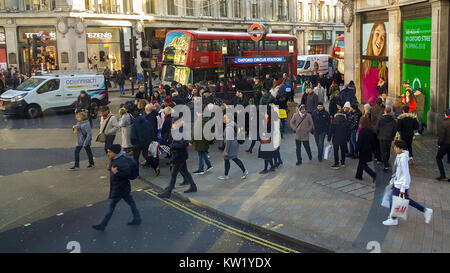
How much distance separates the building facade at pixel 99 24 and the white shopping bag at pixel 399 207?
28.9 meters

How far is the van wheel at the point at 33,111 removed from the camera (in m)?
22.3

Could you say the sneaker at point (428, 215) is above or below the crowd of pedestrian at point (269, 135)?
below

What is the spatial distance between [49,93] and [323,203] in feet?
55.5

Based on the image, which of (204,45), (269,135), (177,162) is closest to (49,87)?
(204,45)

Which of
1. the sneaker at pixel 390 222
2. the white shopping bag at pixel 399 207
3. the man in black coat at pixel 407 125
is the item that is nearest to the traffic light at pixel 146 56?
the man in black coat at pixel 407 125

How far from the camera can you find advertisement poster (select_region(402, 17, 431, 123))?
55.5 ft

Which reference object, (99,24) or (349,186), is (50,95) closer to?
(349,186)

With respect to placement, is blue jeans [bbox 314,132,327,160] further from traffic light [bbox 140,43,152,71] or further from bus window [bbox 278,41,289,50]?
bus window [bbox 278,41,289,50]

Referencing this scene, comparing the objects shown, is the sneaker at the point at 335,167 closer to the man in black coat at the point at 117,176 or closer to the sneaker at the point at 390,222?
the sneaker at the point at 390,222

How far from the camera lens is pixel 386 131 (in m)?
12.1

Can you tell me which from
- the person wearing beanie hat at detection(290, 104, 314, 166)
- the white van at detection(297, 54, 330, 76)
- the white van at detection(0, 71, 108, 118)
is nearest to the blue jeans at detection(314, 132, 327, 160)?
the person wearing beanie hat at detection(290, 104, 314, 166)

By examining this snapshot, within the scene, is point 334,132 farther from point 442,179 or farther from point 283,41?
point 283,41
